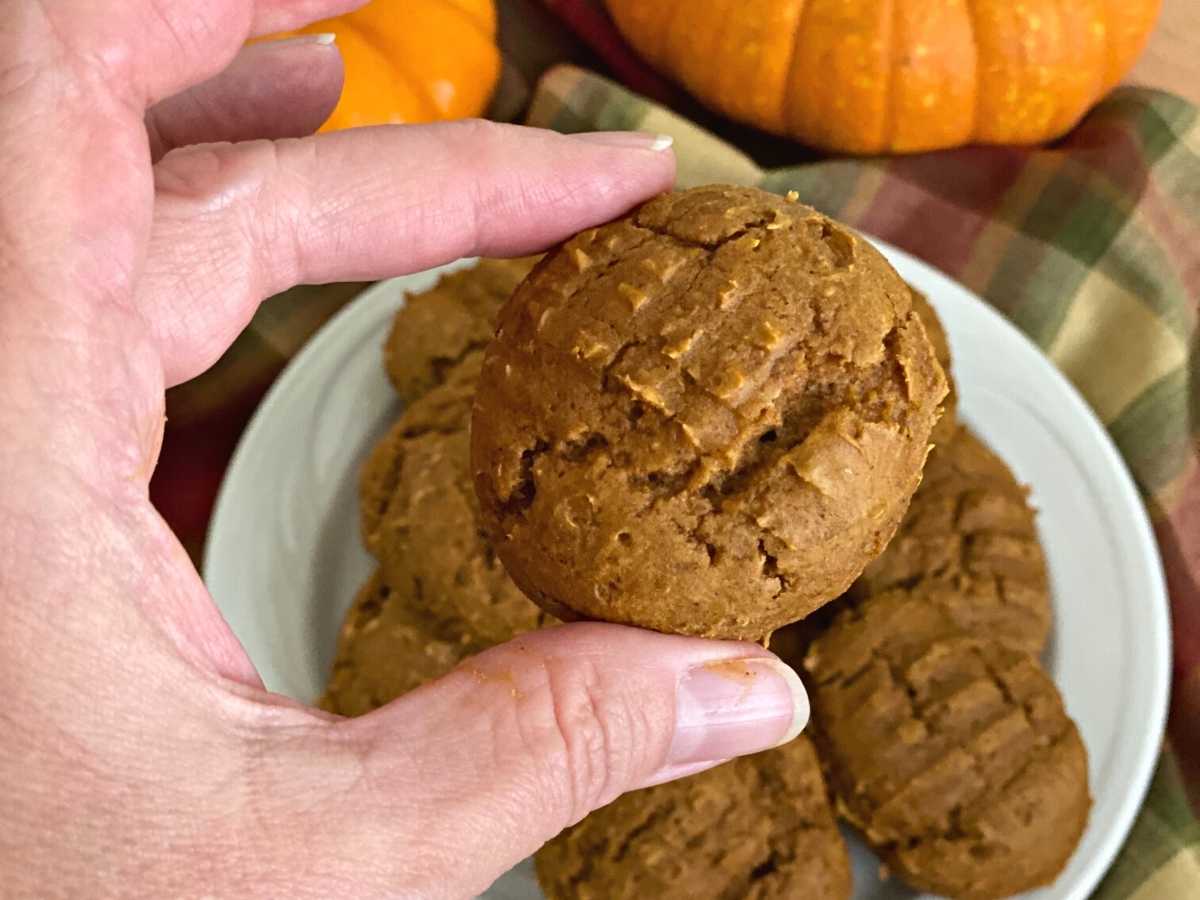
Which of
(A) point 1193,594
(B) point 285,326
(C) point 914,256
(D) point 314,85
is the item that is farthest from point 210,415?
(A) point 1193,594

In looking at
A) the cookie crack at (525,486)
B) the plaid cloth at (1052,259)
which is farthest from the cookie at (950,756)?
the cookie crack at (525,486)

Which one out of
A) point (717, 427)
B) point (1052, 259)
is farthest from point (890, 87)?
point (717, 427)

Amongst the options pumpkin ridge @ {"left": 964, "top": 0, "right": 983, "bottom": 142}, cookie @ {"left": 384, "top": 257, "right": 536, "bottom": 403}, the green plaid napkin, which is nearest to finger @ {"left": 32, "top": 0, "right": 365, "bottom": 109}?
Answer: cookie @ {"left": 384, "top": 257, "right": 536, "bottom": 403}

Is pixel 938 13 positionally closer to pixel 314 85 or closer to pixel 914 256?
pixel 914 256

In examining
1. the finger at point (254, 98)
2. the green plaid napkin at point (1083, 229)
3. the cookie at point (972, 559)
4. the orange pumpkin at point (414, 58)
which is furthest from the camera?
the orange pumpkin at point (414, 58)

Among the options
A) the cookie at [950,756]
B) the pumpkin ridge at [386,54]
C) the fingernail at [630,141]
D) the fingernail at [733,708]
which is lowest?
the cookie at [950,756]

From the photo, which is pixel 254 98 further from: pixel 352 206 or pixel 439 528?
pixel 439 528

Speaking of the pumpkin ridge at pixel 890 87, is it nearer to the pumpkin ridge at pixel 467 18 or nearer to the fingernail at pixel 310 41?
the pumpkin ridge at pixel 467 18
